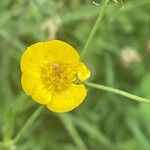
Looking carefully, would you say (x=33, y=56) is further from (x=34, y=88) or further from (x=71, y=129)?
(x=71, y=129)

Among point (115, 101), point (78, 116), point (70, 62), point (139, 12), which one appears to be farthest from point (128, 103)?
point (70, 62)

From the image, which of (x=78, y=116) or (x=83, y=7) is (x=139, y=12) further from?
(x=78, y=116)

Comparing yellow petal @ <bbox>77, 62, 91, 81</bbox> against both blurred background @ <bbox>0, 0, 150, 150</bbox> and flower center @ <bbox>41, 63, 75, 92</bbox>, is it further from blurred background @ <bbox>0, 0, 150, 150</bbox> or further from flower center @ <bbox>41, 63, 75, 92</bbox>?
blurred background @ <bbox>0, 0, 150, 150</bbox>

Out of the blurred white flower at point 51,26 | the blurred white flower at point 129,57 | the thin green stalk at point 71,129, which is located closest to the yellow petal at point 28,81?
the blurred white flower at point 51,26

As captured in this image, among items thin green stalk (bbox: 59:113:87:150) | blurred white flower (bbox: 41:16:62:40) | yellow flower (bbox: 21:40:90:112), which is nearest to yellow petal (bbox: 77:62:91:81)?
yellow flower (bbox: 21:40:90:112)

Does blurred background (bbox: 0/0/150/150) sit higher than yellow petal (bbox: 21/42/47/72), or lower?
lower

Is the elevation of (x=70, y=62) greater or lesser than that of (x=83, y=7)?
greater

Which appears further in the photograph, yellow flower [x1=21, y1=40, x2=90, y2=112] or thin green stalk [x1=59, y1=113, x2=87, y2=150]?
thin green stalk [x1=59, y1=113, x2=87, y2=150]

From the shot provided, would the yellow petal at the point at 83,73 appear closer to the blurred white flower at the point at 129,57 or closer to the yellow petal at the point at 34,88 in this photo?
the yellow petal at the point at 34,88
